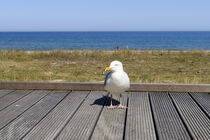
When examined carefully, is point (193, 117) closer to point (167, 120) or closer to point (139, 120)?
point (167, 120)

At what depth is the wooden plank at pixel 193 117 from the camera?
301cm

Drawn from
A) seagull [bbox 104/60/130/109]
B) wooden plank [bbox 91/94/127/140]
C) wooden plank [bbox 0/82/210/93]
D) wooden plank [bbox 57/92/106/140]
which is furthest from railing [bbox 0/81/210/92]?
wooden plank [bbox 91/94/127/140]

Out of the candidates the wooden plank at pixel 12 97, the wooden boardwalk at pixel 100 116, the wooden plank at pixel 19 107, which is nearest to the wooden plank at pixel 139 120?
the wooden boardwalk at pixel 100 116

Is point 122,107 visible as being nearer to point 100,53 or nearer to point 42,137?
point 42,137

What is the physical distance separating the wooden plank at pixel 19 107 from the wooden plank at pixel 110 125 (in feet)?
3.96

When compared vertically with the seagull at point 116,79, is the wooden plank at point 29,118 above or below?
below

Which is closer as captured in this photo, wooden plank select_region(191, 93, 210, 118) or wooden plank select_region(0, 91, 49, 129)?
wooden plank select_region(0, 91, 49, 129)

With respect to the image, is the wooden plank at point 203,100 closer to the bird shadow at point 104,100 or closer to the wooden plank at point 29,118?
the bird shadow at point 104,100

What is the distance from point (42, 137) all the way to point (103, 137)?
2.22 feet

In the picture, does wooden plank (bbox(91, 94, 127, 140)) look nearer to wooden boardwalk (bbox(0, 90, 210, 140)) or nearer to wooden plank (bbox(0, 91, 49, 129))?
wooden boardwalk (bbox(0, 90, 210, 140))

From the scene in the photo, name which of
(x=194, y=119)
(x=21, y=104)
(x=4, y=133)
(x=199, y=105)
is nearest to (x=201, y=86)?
(x=199, y=105)

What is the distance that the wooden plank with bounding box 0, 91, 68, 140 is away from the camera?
9.78ft

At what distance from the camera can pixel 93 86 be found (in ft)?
17.1

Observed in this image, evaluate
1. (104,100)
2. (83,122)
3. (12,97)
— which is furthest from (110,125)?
(12,97)
